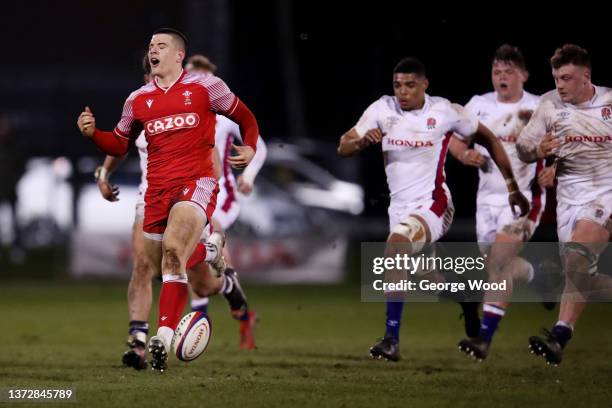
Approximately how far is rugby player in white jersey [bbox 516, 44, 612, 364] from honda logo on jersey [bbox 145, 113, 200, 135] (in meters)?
2.66

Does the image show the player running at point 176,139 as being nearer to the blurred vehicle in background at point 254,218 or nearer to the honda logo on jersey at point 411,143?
the honda logo on jersey at point 411,143

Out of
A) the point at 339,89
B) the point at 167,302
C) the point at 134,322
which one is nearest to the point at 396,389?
the point at 167,302

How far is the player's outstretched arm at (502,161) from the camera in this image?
1012 centimetres

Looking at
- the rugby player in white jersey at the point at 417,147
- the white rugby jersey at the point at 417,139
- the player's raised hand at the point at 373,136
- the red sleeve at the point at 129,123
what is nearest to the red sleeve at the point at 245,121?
the red sleeve at the point at 129,123

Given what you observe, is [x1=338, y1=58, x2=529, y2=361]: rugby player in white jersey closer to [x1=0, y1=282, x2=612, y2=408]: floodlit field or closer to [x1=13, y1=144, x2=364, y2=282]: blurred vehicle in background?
[x1=0, y1=282, x2=612, y2=408]: floodlit field

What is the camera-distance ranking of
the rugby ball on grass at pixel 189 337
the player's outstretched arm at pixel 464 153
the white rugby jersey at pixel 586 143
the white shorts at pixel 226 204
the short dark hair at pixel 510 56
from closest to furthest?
the rugby ball on grass at pixel 189 337, the white rugby jersey at pixel 586 143, the player's outstretched arm at pixel 464 153, the short dark hair at pixel 510 56, the white shorts at pixel 226 204

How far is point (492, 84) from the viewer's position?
11.0m

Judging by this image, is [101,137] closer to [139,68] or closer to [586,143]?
[586,143]

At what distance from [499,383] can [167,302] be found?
2271mm

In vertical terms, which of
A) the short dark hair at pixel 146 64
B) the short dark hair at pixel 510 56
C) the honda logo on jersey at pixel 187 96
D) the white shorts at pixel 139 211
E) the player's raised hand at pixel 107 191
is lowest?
the white shorts at pixel 139 211

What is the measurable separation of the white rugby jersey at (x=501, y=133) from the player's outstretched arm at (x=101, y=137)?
3027mm

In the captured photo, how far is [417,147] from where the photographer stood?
10.0m

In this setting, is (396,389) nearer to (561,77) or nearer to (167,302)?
(167,302)

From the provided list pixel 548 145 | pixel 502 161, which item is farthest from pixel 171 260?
pixel 502 161
